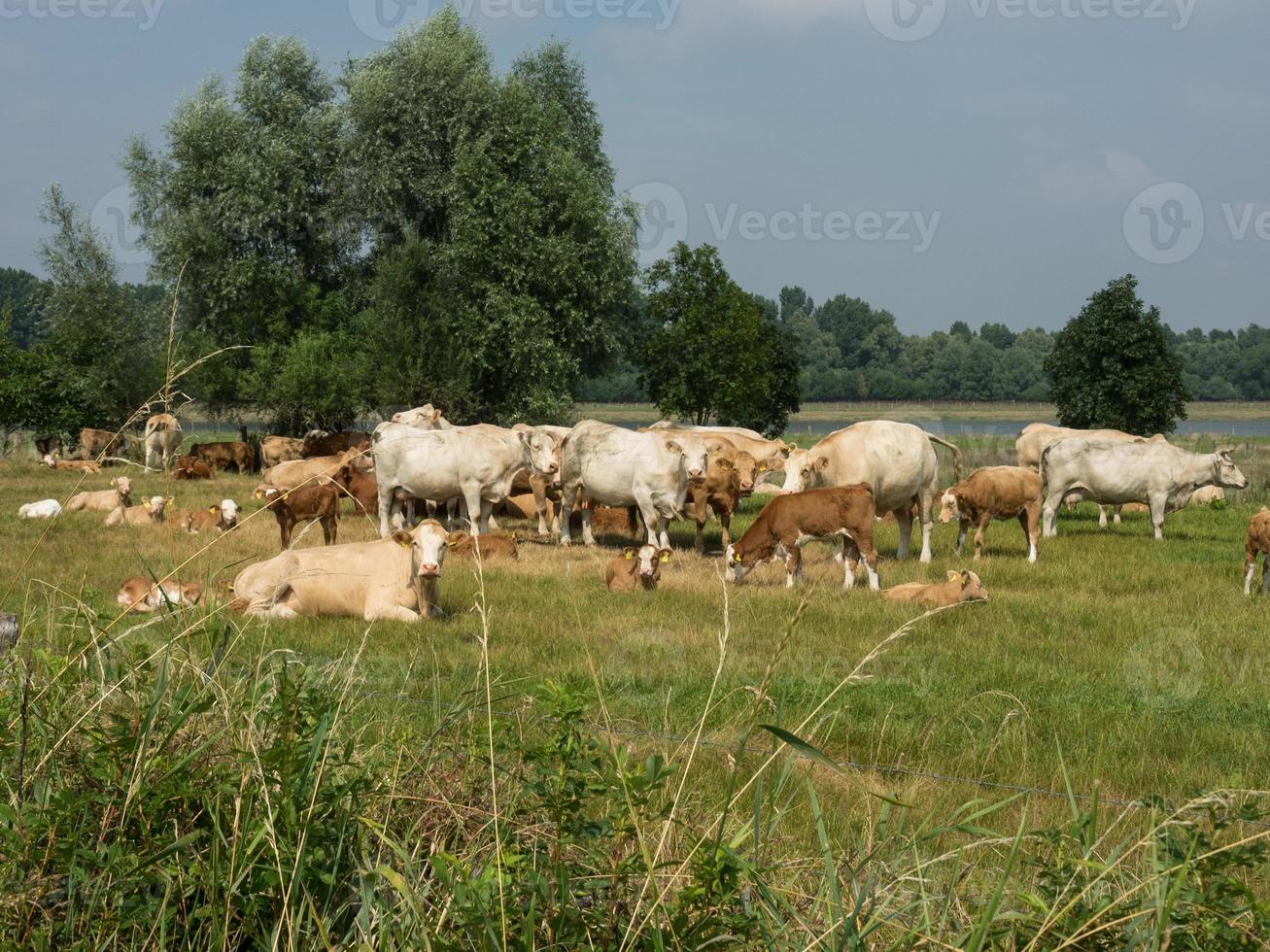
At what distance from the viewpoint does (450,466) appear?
1827cm

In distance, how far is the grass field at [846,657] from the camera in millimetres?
5883

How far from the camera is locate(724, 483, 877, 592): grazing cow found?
13.7 metres

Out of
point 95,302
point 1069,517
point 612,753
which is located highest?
point 95,302

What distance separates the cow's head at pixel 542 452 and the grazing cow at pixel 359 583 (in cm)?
716

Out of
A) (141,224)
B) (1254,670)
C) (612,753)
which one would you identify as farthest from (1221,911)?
(141,224)

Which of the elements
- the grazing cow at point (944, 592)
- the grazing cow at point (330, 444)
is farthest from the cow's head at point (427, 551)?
Result: the grazing cow at point (330, 444)

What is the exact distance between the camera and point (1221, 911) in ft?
10.3

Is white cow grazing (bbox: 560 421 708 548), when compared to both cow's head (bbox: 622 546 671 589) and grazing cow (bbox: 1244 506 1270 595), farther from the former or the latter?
grazing cow (bbox: 1244 506 1270 595)

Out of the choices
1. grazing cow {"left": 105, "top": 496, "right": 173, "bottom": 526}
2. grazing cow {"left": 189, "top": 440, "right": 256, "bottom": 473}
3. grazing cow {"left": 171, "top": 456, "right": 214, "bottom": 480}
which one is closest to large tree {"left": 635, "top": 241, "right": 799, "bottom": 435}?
grazing cow {"left": 189, "top": 440, "right": 256, "bottom": 473}

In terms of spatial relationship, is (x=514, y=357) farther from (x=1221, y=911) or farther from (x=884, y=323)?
(x=884, y=323)

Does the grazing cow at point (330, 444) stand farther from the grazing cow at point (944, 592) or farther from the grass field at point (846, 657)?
the grazing cow at point (944, 592)

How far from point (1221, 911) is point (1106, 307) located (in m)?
49.1

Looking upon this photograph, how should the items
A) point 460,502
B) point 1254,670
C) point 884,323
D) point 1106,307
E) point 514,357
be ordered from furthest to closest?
point 884,323, point 1106,307, point 514,357, point 460,502, point 1254,670

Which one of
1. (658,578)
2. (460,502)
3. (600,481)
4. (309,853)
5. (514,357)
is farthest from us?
(514,357)
